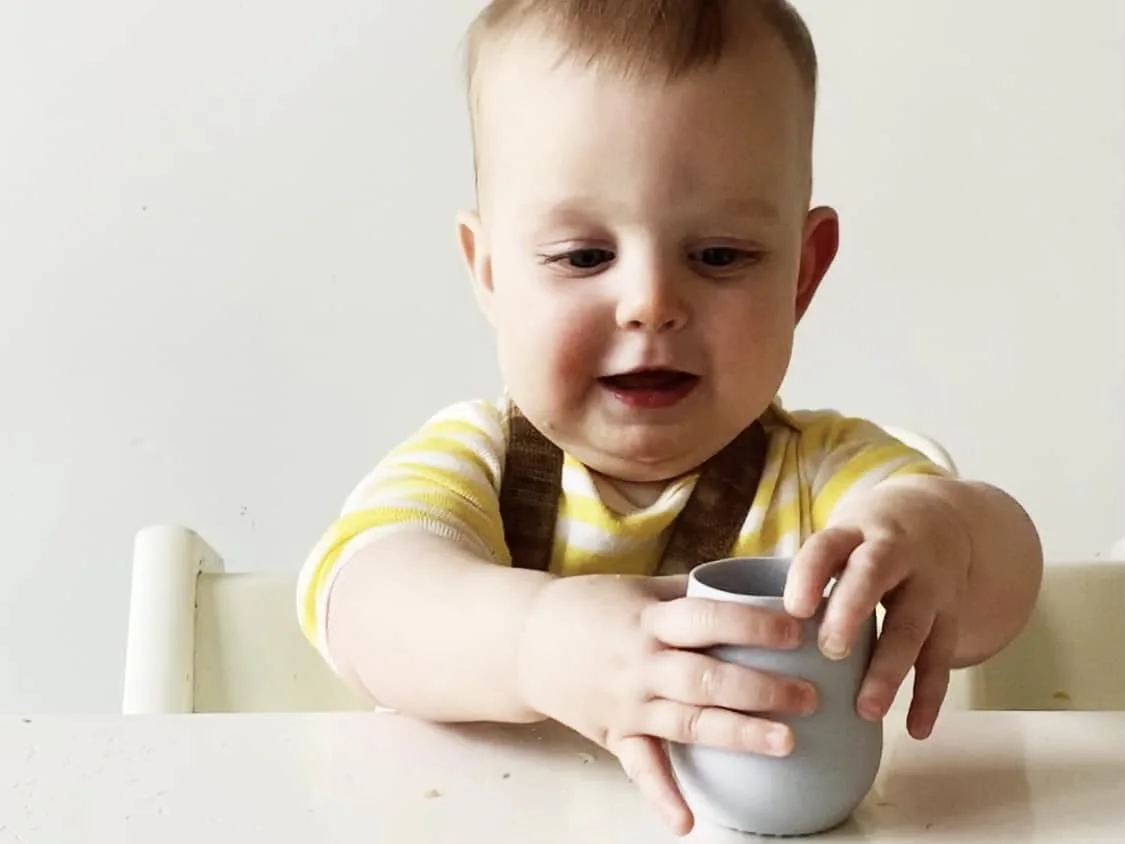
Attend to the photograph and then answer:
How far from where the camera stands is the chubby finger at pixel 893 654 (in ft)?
1.47

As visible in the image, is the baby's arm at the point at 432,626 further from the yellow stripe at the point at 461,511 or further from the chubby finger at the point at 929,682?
the chubby finger at the point at 929,682

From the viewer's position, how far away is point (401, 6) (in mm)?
1348

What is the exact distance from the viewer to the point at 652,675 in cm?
46

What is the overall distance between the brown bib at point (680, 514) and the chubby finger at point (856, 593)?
0.32 m

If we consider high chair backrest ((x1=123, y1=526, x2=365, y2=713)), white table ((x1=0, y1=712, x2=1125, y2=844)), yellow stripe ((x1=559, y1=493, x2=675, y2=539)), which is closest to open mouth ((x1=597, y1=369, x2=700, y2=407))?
yellow stripe ((x1=559, y1=493, x2=675, y2=539))

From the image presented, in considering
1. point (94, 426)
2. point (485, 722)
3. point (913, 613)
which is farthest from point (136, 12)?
point (913, 613)

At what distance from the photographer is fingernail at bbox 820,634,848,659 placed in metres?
0.43

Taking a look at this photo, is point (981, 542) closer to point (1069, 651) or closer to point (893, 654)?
point (893, 654)

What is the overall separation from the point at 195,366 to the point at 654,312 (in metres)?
0.84

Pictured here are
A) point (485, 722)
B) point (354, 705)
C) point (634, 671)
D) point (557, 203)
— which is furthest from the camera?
point (354, 705)

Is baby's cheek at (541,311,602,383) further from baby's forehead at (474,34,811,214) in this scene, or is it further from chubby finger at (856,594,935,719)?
chubby finger at (856,594,935,719)

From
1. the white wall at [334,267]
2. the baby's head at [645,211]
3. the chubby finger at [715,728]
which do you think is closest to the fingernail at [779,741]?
the chubby finger at [715,728]

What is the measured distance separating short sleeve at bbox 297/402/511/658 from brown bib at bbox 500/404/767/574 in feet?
0.05

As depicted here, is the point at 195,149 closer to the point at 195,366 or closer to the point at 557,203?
the point at 195,366
